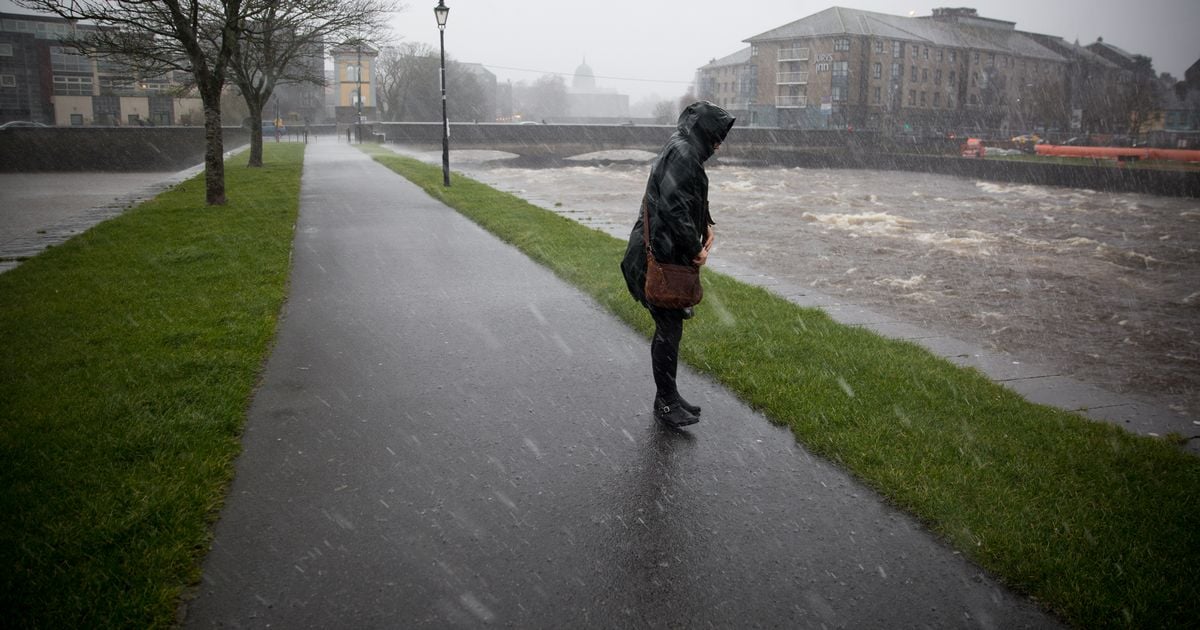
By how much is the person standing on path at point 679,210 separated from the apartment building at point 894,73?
259ft

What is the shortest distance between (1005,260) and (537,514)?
11.5 meters

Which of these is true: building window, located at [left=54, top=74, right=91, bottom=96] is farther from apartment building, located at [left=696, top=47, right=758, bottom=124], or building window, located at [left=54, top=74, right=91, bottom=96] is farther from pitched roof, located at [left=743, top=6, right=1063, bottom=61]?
pitched roof, located at [left=743, top=6, right=1063, bottom=61]

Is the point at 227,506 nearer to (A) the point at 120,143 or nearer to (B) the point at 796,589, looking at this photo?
(B) the point at 796,589

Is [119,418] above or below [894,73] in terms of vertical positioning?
below

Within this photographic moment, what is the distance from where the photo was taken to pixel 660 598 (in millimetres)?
3090

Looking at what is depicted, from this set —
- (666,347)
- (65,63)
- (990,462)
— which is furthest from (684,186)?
(65,63)

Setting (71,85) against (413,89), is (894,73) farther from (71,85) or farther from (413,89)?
(71,85)

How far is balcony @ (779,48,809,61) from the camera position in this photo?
83625 millimetres

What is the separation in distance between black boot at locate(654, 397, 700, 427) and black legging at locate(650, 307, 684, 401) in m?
0.05

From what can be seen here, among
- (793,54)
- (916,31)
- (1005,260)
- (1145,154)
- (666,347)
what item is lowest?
(1005,260)

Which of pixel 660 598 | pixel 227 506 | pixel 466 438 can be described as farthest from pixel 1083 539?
pixel 227 506

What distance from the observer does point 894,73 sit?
3177 inches

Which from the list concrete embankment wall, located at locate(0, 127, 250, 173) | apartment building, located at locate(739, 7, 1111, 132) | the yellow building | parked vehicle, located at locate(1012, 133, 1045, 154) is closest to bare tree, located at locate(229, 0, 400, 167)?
concrete embankment wall, located at locate(0, 127, 250, 173)

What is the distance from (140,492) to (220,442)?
27.0 inches
